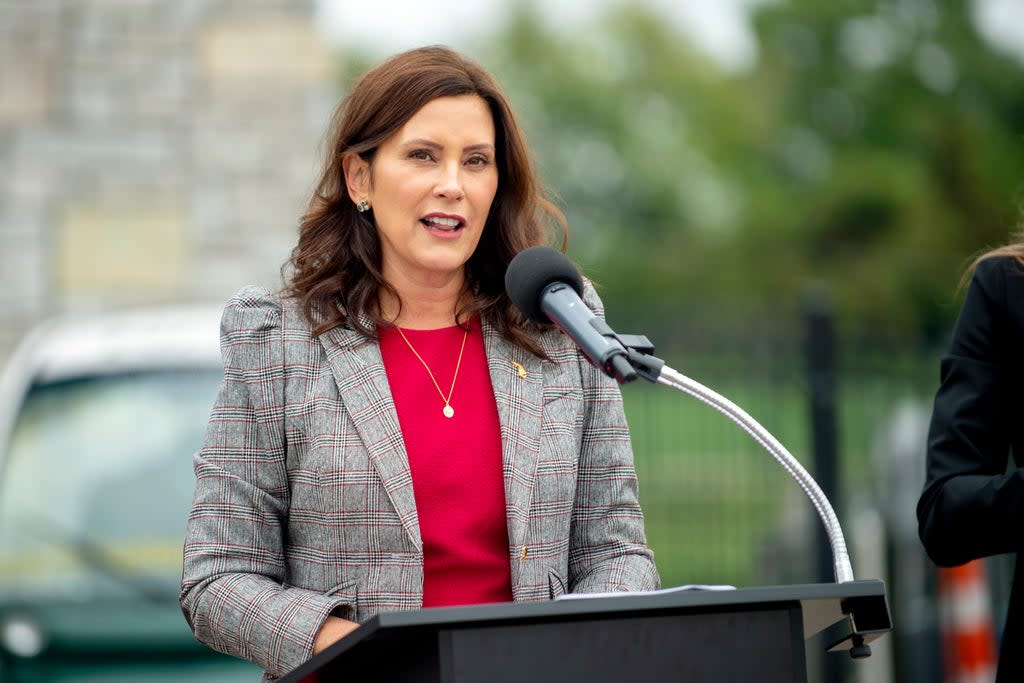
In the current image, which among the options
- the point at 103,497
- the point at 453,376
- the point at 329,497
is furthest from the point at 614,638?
the point at 103,497

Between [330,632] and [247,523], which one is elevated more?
[247,523]

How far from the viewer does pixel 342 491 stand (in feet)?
8.81

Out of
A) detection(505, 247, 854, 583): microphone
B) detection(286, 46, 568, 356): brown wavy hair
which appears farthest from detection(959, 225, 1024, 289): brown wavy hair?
detection(286, 46, 568, 356): brown wavy hair

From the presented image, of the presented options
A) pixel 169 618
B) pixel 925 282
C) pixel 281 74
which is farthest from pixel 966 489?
pixel 925 282

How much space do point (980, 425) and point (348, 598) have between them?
1.20 metres

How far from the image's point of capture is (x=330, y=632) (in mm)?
2572

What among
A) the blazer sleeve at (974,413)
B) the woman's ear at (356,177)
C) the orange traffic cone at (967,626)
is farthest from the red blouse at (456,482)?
the orange traffic cone at (967,626)

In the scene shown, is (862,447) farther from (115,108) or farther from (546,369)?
(546,369)

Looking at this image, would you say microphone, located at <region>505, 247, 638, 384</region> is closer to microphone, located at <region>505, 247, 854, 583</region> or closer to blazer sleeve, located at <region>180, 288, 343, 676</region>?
Result: microphone, located at <region>505, 247, 854, 583</region>

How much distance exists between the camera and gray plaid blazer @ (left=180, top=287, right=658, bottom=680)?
2648 millimetres

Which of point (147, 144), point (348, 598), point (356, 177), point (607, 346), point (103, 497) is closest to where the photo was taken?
point (607, 346)

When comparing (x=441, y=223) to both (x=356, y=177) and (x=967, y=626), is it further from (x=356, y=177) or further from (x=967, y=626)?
(x=967, y=626)

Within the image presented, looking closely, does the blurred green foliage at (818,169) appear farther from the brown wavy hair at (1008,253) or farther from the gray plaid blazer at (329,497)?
the gray plaid blazer at (329,497)

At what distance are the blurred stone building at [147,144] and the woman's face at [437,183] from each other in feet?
20.9
